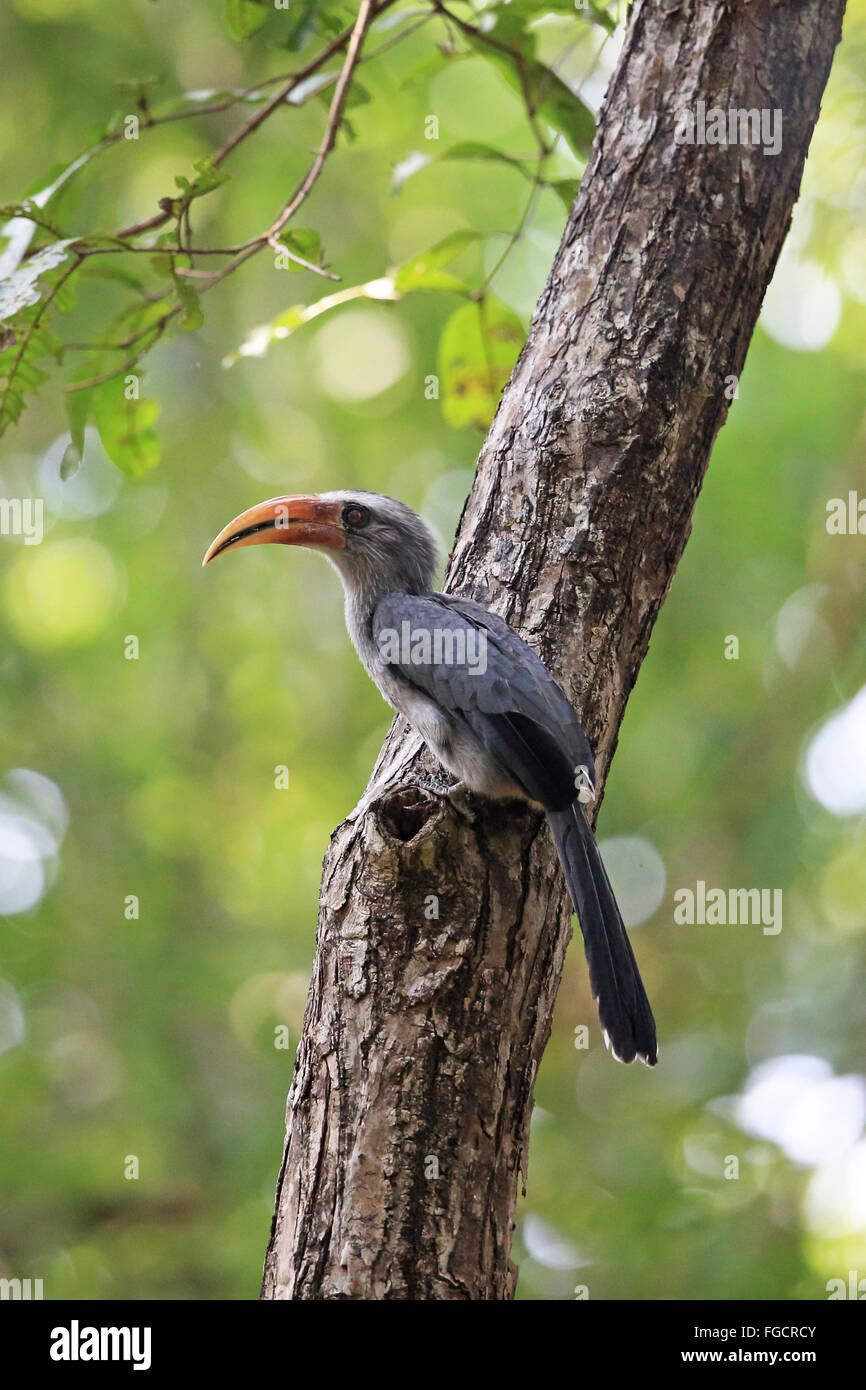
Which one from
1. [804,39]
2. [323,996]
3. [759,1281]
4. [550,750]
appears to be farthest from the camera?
[759,1281]

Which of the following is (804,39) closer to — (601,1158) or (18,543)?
(601,1158)

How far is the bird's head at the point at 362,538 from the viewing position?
13.3ft

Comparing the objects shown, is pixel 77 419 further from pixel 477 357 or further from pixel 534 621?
pixel 534 621

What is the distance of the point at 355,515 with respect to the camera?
4152 millimetres

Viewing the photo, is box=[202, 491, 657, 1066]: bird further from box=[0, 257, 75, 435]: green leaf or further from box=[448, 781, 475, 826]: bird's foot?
box=[0, 257, 75, 435]: green leaf

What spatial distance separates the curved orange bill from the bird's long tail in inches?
64.0

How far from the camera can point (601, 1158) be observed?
6.88 meters

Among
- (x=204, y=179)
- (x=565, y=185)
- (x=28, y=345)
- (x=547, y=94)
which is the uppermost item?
(x=547, y=94)

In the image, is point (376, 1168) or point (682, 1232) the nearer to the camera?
point (376, 1168)

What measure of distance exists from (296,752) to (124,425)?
4.06m

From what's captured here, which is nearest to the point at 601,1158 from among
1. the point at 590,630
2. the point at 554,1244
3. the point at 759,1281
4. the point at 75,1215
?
the point at 554,1244

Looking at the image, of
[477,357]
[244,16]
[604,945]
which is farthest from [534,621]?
[244,16]

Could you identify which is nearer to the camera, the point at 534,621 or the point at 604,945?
the point at 604,945

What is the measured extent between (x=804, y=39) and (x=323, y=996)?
322cm
